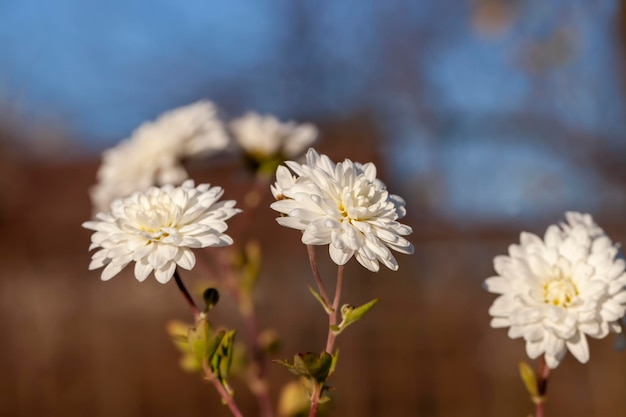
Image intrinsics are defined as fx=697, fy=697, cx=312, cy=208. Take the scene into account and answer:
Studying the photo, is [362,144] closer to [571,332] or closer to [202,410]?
[202,410]

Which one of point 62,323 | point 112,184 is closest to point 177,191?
point 112,184

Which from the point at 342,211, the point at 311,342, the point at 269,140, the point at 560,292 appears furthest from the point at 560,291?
the point at 311,342

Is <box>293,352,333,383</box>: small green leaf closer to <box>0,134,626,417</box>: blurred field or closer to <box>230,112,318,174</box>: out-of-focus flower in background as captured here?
<box>230,112,318,174</box>: out-of-focus flower in background

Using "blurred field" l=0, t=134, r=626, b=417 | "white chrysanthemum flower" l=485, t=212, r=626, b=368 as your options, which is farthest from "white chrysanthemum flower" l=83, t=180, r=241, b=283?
"blurred field" l=0, t=134, r=626, b=417

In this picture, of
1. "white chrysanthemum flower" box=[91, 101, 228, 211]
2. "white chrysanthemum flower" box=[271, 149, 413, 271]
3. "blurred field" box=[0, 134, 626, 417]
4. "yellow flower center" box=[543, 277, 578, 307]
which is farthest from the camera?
"blurred field" box=[0, 134, 626, 417]

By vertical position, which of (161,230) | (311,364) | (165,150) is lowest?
(311,364)

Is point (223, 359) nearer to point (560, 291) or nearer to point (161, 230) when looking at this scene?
point (161, 230)
